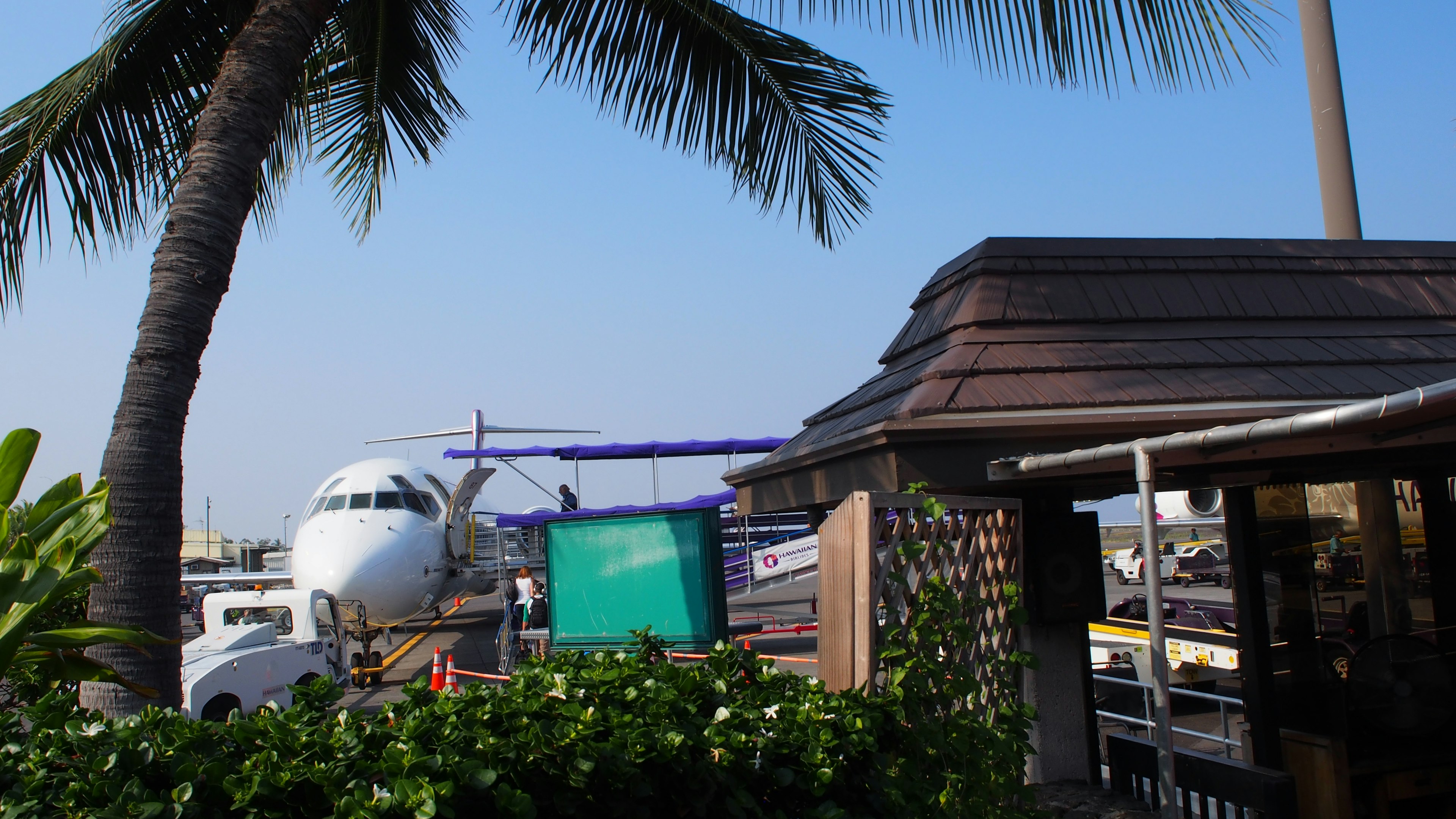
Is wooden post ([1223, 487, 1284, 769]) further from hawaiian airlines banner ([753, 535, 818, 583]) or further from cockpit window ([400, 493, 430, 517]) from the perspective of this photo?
cockpit window ([400, 493, 430, 517])

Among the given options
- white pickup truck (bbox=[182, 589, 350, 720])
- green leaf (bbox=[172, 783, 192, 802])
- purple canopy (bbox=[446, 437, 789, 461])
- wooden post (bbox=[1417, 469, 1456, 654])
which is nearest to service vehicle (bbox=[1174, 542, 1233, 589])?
purple canopy (bbox=[446, 437, 789, 461])

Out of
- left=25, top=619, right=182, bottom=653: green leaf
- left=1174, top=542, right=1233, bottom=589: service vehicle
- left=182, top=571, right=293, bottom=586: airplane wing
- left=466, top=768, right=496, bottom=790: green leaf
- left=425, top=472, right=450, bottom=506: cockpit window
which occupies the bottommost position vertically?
left=1174, top=542, right=1233, bottom=589: service vehicle

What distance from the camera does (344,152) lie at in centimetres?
660

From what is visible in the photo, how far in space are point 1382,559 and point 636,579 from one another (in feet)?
16.9

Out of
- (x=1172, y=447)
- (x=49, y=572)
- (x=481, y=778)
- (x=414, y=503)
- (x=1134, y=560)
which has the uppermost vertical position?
(x=414, y=503)

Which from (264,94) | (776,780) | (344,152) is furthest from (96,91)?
(776,780)

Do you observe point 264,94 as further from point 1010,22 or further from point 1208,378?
point 1208,378

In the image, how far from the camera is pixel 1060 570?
5.49 metres

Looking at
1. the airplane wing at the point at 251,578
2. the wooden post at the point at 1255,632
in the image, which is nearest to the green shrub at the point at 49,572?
the wooden post at the point at 1255,632

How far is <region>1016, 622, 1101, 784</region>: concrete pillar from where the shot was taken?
5637 millimetres

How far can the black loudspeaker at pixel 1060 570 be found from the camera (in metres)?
5.49

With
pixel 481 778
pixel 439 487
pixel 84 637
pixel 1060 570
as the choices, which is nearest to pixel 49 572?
pixel 84 637

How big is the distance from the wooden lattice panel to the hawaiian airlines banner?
16.1 metres

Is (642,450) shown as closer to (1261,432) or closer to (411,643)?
(411,643)
